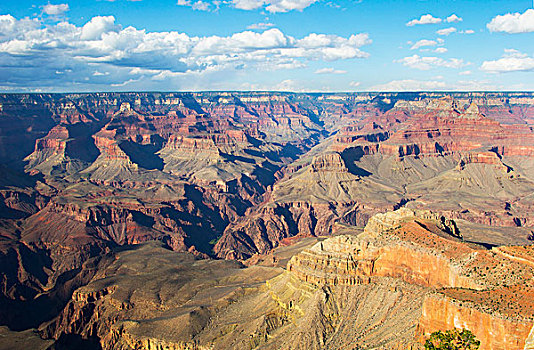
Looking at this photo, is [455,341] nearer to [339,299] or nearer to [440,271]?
[440,271]

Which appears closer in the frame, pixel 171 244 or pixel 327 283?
pixel 327 283

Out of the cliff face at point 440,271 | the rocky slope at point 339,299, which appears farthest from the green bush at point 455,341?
the rocky slope at point 339,299

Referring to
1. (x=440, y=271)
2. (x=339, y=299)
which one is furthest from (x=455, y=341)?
(x=339, y=299)

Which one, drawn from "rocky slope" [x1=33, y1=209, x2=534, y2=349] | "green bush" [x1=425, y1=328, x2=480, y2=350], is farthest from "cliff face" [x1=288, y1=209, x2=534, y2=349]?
"green bush" [x1=425, y1=328, x2=480, y2=350]

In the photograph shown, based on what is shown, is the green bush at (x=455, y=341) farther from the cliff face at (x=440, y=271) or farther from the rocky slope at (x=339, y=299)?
the rocky slope at (x=339, y=299)

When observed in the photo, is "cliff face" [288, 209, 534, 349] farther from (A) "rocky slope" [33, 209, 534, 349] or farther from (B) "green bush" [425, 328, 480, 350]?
(B) "green bush" [425, 328, 480, 350]

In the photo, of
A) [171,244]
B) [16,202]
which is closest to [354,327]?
[171,244]

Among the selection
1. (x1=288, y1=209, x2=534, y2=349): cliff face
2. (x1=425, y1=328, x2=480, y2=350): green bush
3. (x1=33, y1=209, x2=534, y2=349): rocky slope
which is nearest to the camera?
(x1=425, y1=328, x2=480, y2=350): green bush

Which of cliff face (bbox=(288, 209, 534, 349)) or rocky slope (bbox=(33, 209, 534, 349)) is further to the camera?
rocky slope (bbox=(33, 209, 534, 349))

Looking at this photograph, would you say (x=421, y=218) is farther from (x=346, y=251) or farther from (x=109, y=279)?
(x=109, y=279)
